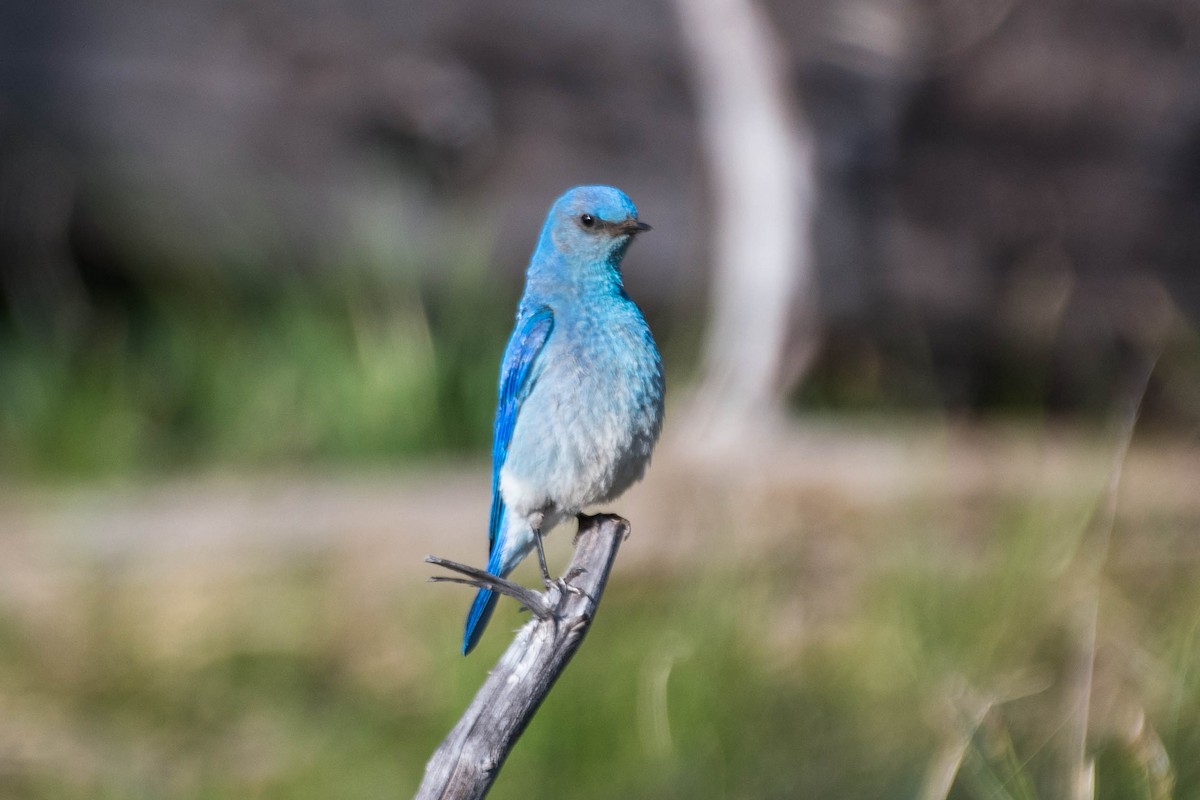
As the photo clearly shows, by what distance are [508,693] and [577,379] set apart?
0.63 metres

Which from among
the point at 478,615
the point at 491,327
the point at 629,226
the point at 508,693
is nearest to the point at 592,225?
the point at 629,226

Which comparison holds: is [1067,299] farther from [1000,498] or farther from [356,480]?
[356,480]

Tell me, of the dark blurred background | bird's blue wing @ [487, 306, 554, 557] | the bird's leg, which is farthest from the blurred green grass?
the dark blurred background

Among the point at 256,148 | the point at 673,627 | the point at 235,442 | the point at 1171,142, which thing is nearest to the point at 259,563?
the point at 235,442

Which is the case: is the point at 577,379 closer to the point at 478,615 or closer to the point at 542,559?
the point at 542,559

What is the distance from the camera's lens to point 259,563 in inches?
180

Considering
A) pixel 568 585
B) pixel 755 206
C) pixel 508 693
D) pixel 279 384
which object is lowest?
pixel 508 693

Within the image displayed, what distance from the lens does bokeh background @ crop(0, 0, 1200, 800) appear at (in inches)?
174

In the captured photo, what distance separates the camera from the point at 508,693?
5.72ft

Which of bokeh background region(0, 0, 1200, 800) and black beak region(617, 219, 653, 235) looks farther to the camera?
bokeh background region(0, 0, 1200, 800)

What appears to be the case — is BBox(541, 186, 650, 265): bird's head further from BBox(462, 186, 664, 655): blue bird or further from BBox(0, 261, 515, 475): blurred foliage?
BBox(0, 261, 515, 475): blurred foliage

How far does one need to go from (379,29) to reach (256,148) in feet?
2.63

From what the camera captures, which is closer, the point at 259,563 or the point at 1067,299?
the point at 259,563

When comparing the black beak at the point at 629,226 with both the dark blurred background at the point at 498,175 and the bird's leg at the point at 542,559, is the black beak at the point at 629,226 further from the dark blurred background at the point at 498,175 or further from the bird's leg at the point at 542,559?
the dark blurred background at the point at 498,175
